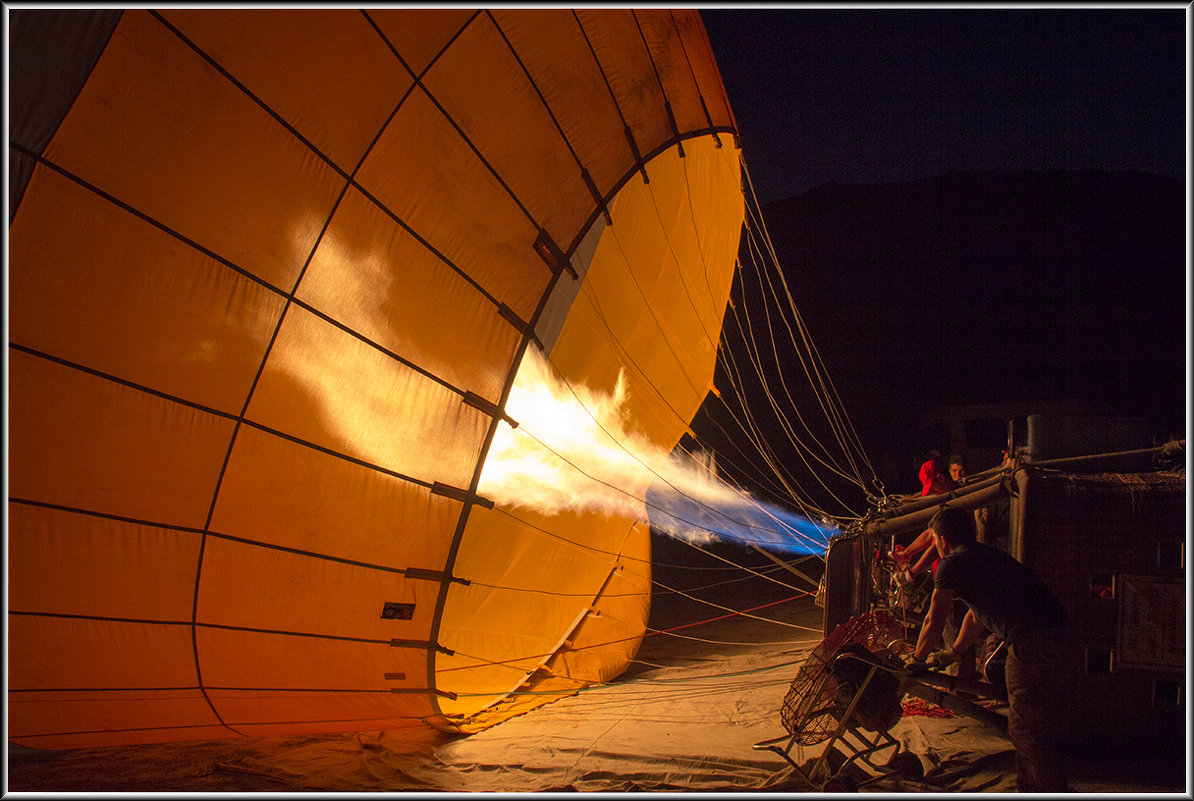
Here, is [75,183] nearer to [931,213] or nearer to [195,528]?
[195,528]

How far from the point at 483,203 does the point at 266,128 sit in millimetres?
1055

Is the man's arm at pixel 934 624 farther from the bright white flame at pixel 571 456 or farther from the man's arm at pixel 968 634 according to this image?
the bright white flame at pixel 571 456

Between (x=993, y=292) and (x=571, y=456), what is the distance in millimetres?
14386

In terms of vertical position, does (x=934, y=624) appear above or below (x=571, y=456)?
Answer: below

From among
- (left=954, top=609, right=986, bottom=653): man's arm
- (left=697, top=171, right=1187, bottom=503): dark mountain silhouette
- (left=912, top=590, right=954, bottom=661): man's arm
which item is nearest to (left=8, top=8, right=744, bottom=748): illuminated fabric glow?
(left=912, top=590, right=954, bottom=661): man's arm

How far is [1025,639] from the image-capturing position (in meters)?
2.47

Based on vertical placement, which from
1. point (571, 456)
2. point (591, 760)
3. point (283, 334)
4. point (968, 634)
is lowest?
point (591, 760)

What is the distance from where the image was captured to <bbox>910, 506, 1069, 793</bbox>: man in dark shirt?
2.44 meters

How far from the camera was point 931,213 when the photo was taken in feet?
56.3

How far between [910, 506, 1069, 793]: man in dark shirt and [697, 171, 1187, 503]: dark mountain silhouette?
469 inches

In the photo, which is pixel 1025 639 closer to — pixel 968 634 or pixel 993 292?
pixel 968 634

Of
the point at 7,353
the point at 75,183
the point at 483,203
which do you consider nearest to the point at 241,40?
the point at 75,183

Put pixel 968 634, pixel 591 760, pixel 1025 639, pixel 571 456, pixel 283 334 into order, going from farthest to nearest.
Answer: pixel 571 456
pixel 591 760
pixel 968 634
pixel 283 334
pixel 1025 639

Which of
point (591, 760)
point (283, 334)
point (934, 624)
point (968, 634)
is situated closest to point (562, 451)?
point (591, 760)
